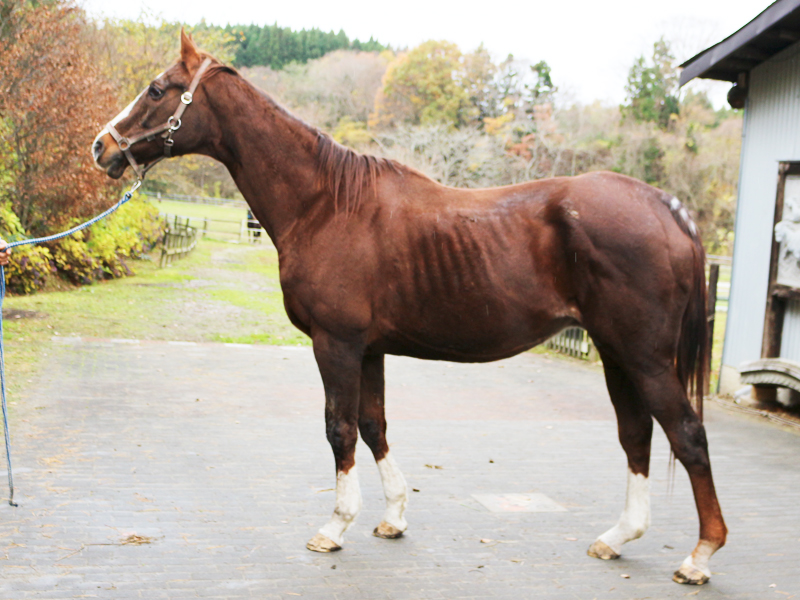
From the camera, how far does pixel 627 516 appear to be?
12.4 ft

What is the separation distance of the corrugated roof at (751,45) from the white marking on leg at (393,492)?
5672 mm

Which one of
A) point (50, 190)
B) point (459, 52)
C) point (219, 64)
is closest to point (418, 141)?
point (459, 52)

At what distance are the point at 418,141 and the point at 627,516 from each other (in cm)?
2666

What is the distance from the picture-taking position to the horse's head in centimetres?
370

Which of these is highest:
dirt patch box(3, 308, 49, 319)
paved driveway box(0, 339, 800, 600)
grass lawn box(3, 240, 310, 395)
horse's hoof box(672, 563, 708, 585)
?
horse's hoof box(672, 563, 708, 585)

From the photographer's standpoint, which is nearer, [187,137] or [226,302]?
[187,137]

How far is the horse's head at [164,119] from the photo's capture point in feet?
12.1

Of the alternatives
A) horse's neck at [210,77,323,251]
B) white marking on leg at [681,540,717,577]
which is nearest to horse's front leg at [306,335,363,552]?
horse's neck at [210,77,323,251]

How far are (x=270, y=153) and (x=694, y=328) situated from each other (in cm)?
240

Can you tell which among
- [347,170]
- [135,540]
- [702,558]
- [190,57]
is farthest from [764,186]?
[135,540]

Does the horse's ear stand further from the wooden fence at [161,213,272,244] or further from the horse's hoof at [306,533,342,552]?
the wooden fence at [161,213,272,244]

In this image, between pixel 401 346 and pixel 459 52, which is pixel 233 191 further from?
pixel 401 346

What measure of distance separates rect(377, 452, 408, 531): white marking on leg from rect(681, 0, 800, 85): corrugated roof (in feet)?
18.6

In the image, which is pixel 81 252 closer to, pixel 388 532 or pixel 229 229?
pixel 388 532
